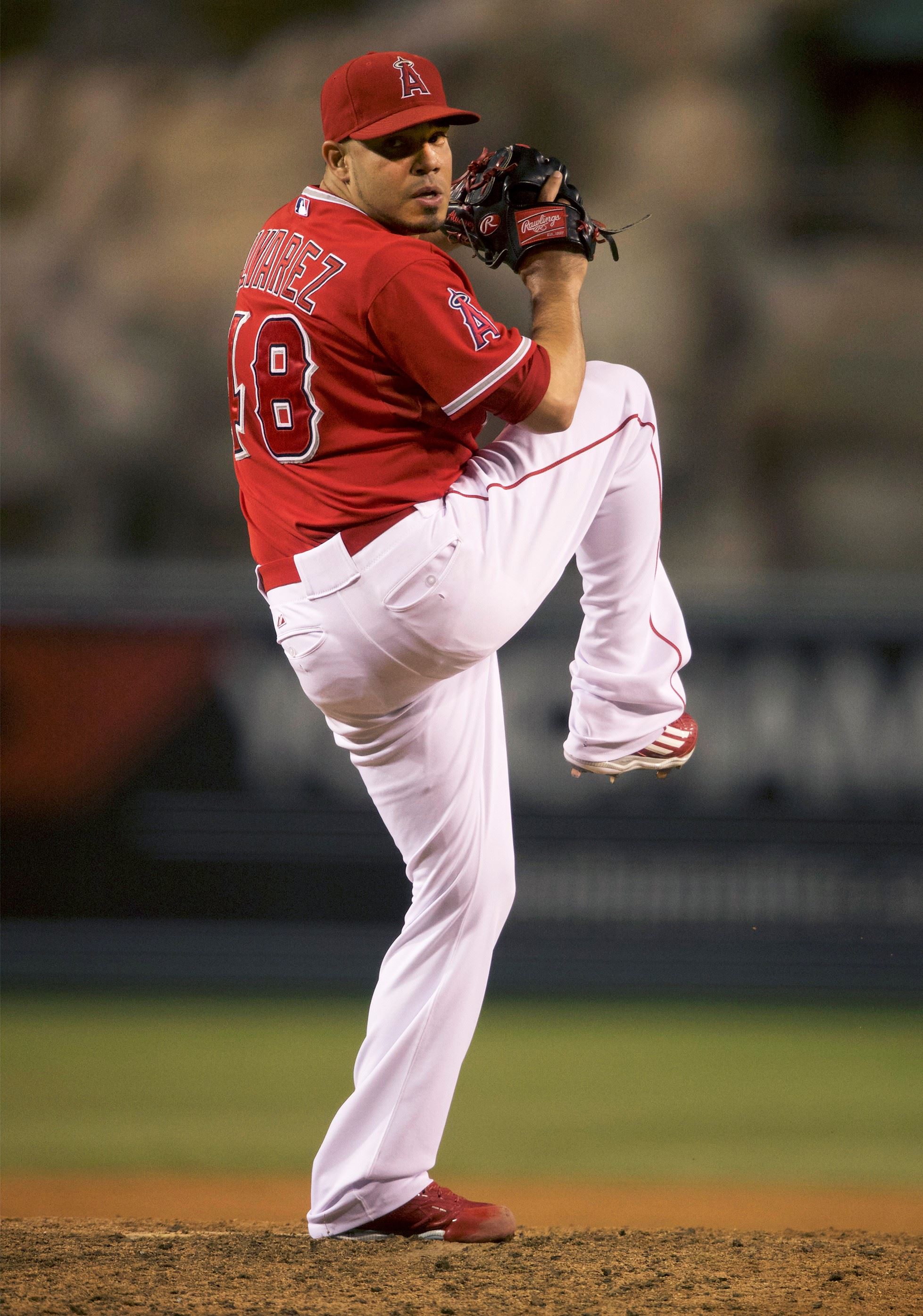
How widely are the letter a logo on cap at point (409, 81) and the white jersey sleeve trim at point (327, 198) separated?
0.59 feet

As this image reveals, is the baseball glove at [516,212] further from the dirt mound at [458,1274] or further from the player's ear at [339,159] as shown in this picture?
the dirt mound at [458,1274]

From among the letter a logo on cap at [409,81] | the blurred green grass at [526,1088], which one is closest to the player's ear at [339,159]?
the letter a logo on cap at [409,81]

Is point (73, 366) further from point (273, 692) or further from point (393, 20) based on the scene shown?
point (273, 692)

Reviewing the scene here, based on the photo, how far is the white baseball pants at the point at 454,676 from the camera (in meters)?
2.23

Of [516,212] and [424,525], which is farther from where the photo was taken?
[516,212]

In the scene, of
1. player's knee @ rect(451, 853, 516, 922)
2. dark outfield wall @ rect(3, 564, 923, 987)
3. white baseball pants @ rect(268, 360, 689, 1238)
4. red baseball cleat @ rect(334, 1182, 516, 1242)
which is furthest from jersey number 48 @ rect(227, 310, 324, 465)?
dark outfield wall @ rect(3, 564, 923, 987)

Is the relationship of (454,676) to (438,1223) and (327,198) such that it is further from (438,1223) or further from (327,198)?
(438,1223)

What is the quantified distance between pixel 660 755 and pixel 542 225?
93cm

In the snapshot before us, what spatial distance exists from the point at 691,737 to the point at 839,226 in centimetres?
550

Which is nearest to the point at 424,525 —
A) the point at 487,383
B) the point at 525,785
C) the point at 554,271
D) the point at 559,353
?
the point at 487,383

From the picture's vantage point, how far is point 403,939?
2.49m

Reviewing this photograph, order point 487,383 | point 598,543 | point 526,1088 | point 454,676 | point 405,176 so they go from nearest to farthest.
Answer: point 487,383 → point 405,176 → point 454,676 → point 598,543 → point 526,1088

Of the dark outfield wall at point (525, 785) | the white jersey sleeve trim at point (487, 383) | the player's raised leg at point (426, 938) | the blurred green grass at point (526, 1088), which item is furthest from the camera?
the dark outfield wall at point (525, 785)

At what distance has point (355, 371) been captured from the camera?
2.20 meters
